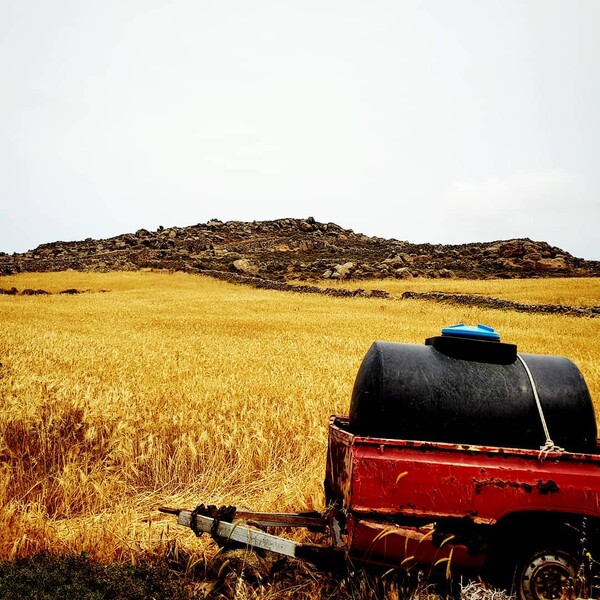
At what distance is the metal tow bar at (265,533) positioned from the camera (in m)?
3.54

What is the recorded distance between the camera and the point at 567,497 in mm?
3391

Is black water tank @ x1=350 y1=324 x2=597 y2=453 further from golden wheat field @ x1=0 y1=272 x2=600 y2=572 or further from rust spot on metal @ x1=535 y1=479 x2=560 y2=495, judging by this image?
golden wheat field @ x1=0 y1=272 x2=600 y2=572

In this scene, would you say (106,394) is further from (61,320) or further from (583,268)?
(583,268)

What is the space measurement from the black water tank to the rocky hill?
55.1 metres

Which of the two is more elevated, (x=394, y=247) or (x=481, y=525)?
(x=394, y=247)

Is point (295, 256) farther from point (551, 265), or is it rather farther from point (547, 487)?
point (547, 487)

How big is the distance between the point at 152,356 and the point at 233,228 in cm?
9818

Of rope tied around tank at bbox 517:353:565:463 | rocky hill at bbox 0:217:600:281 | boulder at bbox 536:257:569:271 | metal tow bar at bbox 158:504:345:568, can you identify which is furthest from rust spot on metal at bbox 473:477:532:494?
boulder at bbox 536:257:569:271

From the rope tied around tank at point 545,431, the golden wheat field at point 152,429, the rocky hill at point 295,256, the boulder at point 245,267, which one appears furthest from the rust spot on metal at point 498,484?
the boulder at point 245,267

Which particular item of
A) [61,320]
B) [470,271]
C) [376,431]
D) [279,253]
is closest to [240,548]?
[376,431]

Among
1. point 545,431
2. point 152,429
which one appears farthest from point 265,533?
point 152,429

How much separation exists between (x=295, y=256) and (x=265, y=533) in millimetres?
76395

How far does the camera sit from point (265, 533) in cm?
359

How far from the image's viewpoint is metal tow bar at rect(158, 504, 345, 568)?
3535mm
